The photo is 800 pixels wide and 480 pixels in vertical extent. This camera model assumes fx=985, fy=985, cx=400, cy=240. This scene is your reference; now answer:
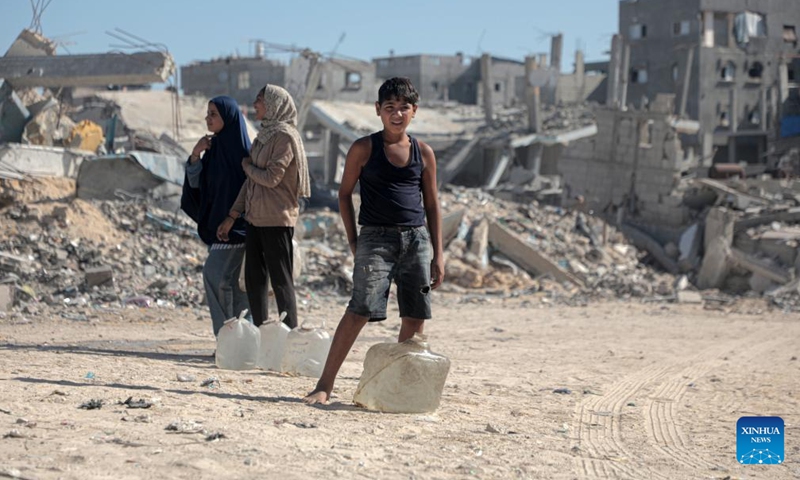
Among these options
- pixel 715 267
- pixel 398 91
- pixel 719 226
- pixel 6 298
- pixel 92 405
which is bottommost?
pixel 715 267

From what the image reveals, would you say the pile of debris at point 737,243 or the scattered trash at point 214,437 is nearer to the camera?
the scattered trash at point 214,437

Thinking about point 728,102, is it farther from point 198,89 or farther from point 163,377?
point 163,377

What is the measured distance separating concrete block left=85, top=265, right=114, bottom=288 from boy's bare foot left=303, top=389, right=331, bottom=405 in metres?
5.99

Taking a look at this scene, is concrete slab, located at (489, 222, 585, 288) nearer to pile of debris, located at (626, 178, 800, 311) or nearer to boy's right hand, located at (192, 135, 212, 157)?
pile of debris, located at (626, 178, 800, 311)

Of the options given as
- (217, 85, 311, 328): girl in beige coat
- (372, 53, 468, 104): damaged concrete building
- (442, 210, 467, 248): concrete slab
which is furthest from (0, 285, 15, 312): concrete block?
(372, 53, 468, 104): damaged concrete building

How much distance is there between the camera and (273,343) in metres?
5.72

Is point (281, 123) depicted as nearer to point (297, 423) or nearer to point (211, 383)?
point (211, 383)

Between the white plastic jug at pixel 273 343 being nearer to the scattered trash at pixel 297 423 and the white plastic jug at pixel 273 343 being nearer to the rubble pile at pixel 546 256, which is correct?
the scattered trash at pixel 297 423

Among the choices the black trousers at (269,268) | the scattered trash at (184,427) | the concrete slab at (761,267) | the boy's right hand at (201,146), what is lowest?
the concrete slab at (761,267)

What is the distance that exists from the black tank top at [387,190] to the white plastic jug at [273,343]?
4.32 feet

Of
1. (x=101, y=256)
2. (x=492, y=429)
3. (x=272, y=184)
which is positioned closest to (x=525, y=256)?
(x=101, y=256)

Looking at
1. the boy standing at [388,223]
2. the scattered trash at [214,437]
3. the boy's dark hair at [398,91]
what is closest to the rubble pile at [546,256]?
the boy standing at [388,223]

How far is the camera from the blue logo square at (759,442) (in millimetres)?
4457

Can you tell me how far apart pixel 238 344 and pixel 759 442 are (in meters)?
2.87
